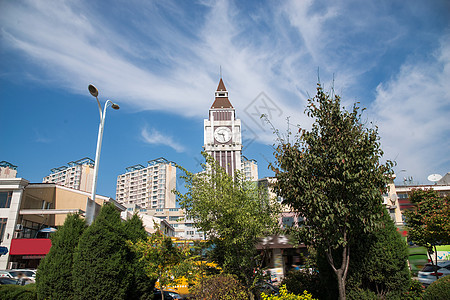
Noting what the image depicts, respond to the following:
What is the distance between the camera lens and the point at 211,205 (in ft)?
41.5

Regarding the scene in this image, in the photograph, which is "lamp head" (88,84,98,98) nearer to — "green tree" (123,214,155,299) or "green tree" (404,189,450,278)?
"green tree" (123,214,155,299)

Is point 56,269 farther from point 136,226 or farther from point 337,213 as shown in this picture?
point 337,213

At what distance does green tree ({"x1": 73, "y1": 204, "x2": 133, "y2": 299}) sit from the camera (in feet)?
33.8

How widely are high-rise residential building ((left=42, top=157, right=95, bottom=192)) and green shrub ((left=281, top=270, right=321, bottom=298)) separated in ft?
429

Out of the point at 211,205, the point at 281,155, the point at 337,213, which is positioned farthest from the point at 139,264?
the point at 337,213

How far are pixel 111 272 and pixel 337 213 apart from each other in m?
8.16

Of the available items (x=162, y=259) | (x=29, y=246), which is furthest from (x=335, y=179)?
(x=29, y=246)

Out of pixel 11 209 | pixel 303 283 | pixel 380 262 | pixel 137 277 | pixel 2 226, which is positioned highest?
pixel 11 209

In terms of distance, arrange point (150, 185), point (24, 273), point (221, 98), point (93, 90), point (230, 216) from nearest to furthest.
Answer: point (230, 216), point (93, 90), point (24, 273), point (221, 98), point (150, 185)

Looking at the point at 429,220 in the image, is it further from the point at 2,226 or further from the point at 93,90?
the point at 2,226

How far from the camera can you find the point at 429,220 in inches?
725

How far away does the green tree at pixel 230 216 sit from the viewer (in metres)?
12.5

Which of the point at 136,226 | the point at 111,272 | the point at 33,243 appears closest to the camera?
Result: the point at 111,272

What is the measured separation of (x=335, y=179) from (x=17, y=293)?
12.7 metres
